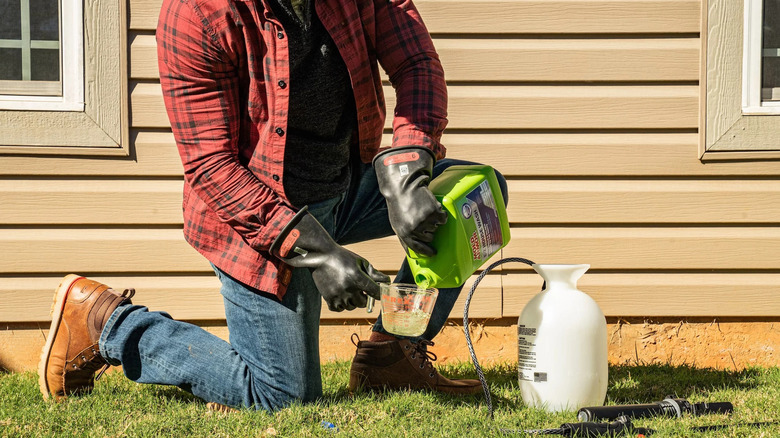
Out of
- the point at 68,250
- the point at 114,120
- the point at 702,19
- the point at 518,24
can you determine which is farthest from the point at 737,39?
the point at 68,250

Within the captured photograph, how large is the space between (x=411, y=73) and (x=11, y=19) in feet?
5.96

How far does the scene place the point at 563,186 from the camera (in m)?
3.18

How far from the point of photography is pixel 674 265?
3.20m

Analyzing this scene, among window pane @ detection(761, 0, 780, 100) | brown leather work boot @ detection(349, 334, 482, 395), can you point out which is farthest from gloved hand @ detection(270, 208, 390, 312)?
window pane @ detection(761, 0, 780, 100)

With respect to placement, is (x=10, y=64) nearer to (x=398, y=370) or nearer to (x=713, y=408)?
(x=398, y=370)

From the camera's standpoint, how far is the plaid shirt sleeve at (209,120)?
7.02 feet

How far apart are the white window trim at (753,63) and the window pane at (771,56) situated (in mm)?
45

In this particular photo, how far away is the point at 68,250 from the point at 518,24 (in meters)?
2.14

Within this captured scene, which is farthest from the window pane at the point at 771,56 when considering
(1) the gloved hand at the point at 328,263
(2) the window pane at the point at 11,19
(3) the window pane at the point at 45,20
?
(2) the window pane at the point at 11,19

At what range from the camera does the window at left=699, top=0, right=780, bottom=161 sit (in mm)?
3107

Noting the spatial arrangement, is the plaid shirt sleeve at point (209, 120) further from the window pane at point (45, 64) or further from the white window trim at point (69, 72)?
the window pane at point (45, 64)

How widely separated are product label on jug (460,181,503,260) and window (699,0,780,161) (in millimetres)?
1365

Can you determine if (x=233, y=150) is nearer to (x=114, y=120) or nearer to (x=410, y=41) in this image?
(x=410, y=41)

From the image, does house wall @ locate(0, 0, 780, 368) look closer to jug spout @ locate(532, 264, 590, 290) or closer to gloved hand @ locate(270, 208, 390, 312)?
jug spout @ locate(532, 264, 590, 290)
